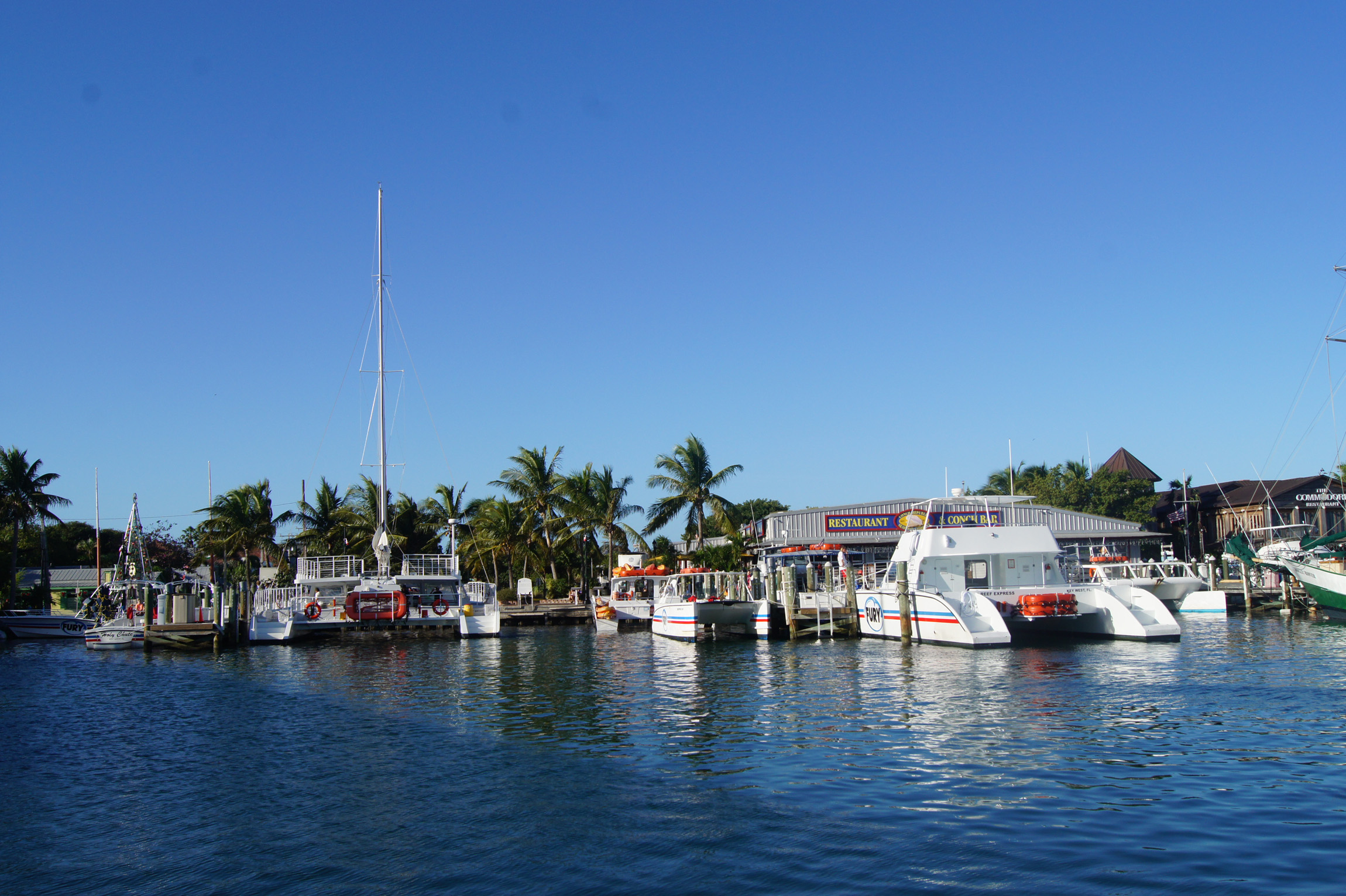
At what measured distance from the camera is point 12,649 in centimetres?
4291

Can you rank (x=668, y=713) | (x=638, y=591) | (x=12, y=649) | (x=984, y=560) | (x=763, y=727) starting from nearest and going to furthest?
(x=763, y=727), (x=668, y=713), (x=984, y=560), (x=12, y=649), (x=638, y=591)

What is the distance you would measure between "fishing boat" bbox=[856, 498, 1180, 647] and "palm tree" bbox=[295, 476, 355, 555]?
37.0 meters

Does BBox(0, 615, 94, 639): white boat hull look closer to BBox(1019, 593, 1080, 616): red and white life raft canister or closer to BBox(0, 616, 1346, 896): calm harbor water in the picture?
BBox(0, 616, 1346, 896): calm harbor water

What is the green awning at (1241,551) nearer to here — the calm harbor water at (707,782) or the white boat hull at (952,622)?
the calm harbor water at (707,782)

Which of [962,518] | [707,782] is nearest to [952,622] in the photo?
[962,518]

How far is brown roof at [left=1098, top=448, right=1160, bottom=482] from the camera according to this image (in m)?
78.6

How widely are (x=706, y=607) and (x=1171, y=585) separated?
22612mm

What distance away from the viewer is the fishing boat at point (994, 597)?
29.7m

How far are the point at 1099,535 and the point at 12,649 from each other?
55174mm

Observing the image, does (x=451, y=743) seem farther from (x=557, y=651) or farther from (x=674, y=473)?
(x=674, y=473)

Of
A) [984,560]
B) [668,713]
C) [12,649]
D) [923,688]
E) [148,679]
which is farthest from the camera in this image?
[12,649]

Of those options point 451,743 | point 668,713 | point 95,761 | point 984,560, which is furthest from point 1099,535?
point 95,761

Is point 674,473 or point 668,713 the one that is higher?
point 674,473

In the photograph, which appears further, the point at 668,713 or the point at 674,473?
the point at 674,473
